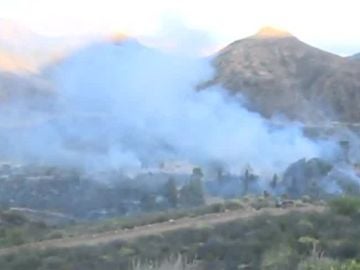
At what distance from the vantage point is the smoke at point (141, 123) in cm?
6225

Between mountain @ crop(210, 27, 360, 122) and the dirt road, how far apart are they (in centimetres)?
5620

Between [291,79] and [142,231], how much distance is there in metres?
70.1

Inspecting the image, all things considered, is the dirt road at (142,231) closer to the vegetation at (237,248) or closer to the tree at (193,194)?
the vegetation at (237,248)

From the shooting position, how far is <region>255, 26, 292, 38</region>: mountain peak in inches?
4198

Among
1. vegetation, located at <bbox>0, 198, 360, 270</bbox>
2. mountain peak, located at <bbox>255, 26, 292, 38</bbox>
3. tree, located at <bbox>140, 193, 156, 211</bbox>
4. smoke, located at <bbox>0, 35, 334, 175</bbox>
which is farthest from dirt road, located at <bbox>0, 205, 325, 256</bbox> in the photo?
mountain peak, located at <bbox>255, 26, 292, 38</bbox>

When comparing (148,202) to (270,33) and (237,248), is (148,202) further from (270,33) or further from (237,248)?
(270,33)

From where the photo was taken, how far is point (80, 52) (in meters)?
98.0

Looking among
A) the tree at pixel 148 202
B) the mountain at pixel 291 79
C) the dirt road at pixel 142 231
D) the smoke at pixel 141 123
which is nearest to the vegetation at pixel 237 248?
the dirt road at pixel 142 231

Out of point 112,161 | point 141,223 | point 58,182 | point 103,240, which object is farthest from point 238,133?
point 103,240

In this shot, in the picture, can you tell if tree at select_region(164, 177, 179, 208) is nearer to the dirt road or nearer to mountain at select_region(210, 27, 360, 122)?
the dirt road

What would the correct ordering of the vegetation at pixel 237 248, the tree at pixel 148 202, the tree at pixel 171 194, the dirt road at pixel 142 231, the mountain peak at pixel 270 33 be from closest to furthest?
the vegetation at pixel 237 248
the dirt road at pixel 142 231
the tree at pixel 171 194
the tree at pixel 148 202
the mountain peak at pixel 270 33

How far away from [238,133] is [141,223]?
121 feet

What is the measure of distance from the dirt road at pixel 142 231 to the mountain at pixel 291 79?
56.2 m

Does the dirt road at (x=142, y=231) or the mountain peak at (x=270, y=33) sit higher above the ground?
the mountain peak at (x=270, y=33)
